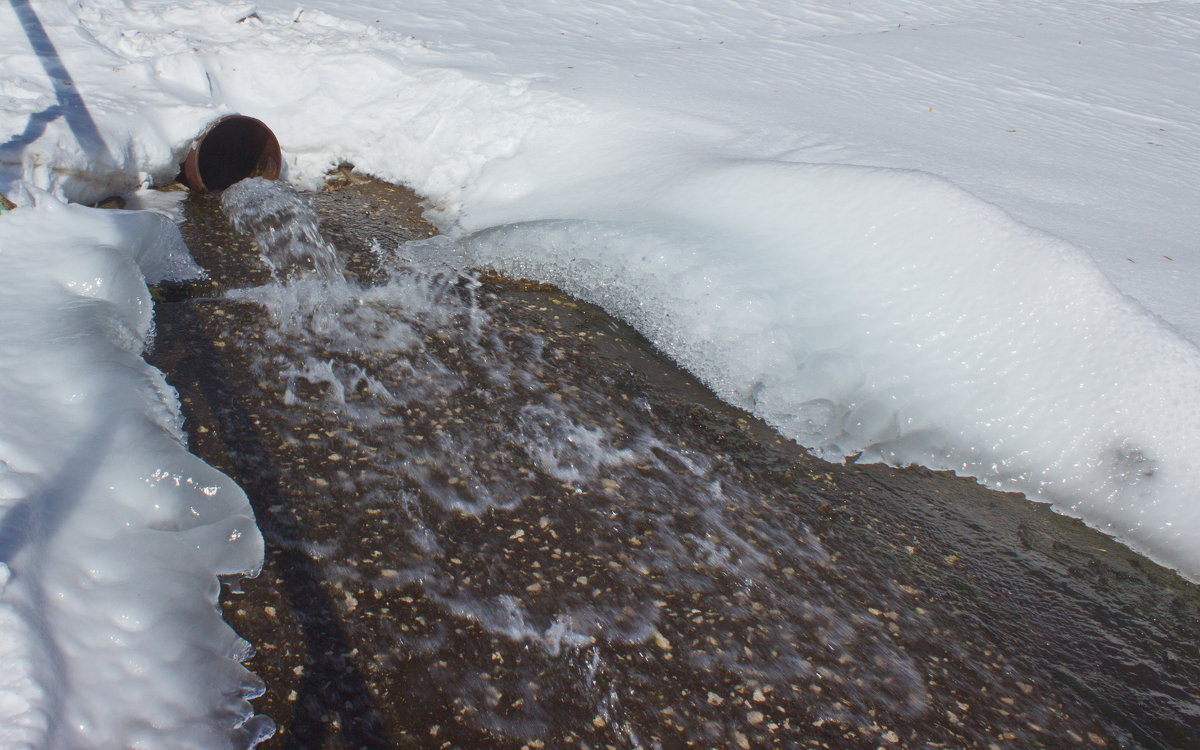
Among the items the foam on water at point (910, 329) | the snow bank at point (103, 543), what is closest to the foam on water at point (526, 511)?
the snow bank at point (103, 543)

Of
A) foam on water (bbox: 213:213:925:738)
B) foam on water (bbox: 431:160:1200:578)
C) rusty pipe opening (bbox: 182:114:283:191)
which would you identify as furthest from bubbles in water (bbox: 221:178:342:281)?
foam on water (bbox: 431:160:1200:578)

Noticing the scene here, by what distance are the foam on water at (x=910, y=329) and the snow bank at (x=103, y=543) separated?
7.05ft

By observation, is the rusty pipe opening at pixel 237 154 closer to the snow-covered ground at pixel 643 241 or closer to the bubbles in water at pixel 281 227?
the snow-covered ground at pixel 643 241

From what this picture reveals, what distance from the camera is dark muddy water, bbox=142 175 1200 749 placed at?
7.93ft

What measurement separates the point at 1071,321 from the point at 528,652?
283 cm

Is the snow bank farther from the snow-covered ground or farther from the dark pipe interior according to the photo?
the dark pipe interior

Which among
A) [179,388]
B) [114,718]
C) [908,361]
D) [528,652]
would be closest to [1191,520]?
[908,361]

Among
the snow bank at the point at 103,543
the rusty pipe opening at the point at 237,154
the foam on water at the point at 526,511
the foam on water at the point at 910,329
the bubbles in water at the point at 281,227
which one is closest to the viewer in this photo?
the snow bank at the point at 103,543

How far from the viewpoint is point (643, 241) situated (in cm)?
452

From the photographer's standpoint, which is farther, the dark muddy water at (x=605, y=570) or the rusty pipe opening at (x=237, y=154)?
the rusty pipe opening at (x=237, y=154)

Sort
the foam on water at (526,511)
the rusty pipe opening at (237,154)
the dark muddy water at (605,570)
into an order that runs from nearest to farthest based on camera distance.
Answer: the dark muddy water at (605,570), the foam on water at (526,511), the rusty pipe opening at (237,154)

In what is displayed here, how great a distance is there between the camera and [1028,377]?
3.69 m

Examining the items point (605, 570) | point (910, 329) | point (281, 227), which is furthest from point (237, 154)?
point (910, 329)

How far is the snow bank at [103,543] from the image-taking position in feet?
6.59
